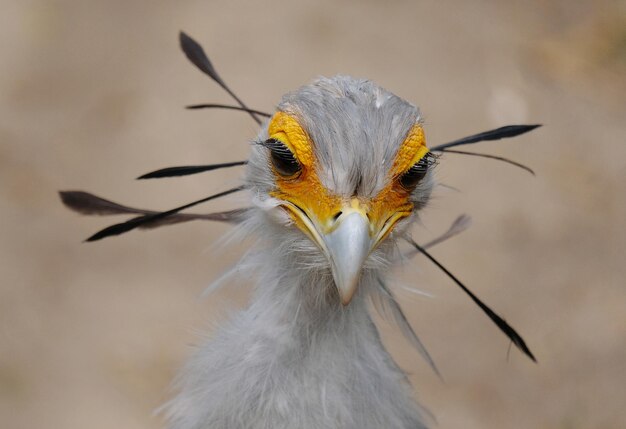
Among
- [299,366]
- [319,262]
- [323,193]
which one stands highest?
[323,193]

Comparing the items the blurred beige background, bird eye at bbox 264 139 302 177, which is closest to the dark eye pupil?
bird eye at bbox 264 139 302 177

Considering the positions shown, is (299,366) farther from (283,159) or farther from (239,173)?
(239,173)

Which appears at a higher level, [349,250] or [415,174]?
[415,174]

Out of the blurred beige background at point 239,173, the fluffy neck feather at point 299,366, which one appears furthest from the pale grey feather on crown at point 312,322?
the blurred beige background at point 239,173

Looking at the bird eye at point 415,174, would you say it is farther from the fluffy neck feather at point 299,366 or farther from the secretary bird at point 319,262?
the fluffy neck feather at point 299,366

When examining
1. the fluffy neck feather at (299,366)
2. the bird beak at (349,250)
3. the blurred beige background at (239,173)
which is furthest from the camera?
the blurred beige background at (239,173)

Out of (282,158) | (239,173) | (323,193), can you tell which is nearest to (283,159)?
(282,158)

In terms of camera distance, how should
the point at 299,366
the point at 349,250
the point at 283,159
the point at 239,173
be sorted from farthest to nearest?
the point at 239,173 → the point at 299,366 → the point at 283,159 → the point at 349,250

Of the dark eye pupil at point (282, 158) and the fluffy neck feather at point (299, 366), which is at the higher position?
the dark eye pupil at point (282, 158)
